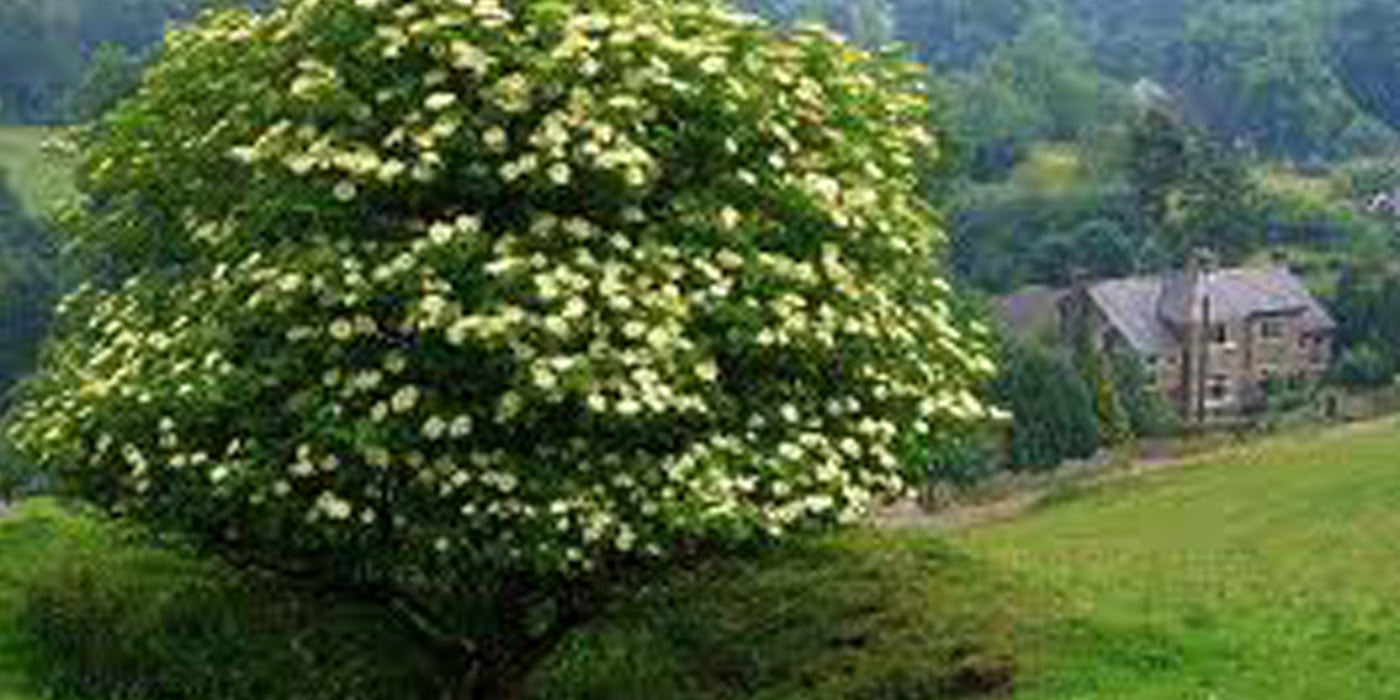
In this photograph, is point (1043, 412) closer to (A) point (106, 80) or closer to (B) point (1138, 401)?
(B) point (1138, 401)

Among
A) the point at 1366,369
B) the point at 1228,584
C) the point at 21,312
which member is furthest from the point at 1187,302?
the point at 1228,584

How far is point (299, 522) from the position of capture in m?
16.6

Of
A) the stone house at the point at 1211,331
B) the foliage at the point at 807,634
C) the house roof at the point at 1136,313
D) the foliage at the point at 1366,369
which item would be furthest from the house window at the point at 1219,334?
the foliage at the point at 807,634

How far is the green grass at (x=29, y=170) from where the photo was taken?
14625 centimetres

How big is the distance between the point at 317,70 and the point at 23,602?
6.92 metres

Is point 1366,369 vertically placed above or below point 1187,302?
below

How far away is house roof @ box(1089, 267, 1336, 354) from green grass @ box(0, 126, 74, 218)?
6391 centimetres

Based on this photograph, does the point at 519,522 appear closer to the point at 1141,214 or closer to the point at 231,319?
the point at 231,319

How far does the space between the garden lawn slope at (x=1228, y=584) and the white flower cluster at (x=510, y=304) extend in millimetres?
2739

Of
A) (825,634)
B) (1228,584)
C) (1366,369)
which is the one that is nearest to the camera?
(825,634)

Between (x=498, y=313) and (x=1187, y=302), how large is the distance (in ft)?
343

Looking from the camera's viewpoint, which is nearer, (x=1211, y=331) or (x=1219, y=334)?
(x=1211, y=331)

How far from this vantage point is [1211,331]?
116812 millimetres

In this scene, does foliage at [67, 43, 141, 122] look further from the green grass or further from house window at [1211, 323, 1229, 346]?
house window at [1211, 323, 1229, 346]
